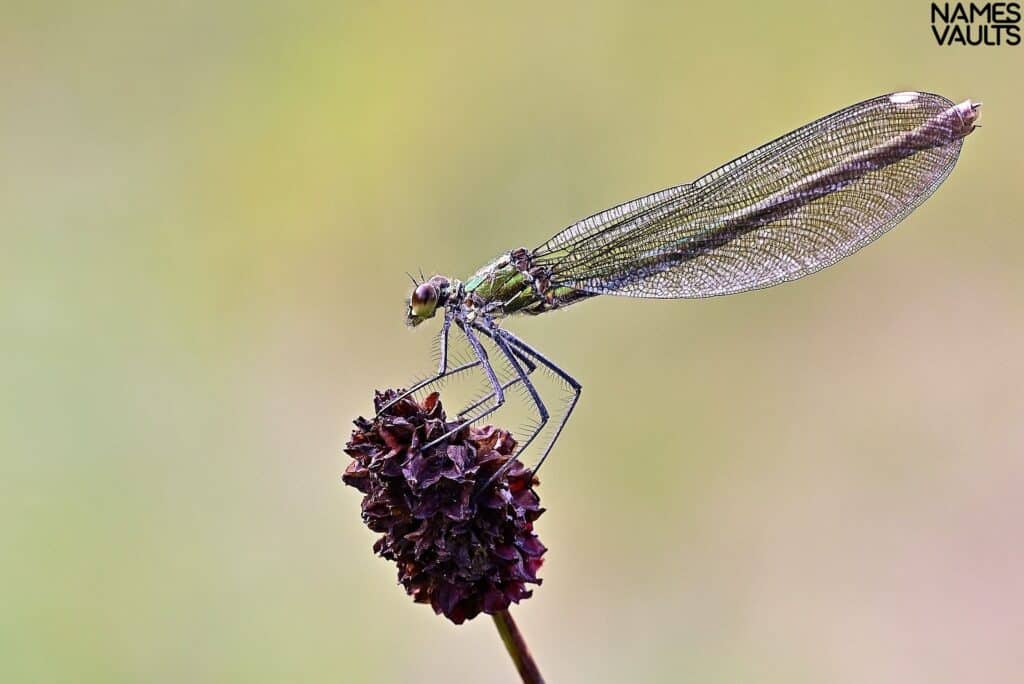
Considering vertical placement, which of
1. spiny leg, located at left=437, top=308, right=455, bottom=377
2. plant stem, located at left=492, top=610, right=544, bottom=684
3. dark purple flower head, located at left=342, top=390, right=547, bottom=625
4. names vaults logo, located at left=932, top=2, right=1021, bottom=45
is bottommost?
plant stem, located at left=492, top=610, right=544, bottom=684

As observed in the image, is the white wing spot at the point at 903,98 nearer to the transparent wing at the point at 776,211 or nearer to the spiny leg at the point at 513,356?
the transparent wing at the point at 776,211

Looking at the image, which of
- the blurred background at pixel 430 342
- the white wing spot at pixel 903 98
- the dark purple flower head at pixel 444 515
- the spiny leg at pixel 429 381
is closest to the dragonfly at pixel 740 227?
the white wing spot at pixel 903 98

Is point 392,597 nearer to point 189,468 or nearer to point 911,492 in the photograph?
point 189,468

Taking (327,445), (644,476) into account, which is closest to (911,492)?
(644,476)

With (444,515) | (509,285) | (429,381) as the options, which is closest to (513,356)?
(509,285)

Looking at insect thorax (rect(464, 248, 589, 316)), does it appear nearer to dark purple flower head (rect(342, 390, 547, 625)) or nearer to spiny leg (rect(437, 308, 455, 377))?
spiny leg (rect(437, 308, 455, 377))

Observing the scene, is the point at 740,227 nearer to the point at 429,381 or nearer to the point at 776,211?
the point at 776,211

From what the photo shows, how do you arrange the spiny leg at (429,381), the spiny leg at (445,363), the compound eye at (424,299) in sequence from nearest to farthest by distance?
1. the spiny leg at (429,381)
2. the spiny leg at (445,363)
3. the compound eye at (424,299)

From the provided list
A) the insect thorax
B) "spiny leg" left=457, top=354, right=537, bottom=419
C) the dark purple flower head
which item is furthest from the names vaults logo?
the dark purple flower head
